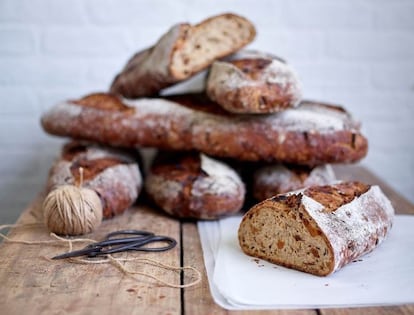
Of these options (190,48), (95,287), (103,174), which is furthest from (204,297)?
(190,48)

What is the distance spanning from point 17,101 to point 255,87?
104cm

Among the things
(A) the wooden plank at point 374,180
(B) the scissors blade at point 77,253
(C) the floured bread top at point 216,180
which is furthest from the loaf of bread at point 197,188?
(A) the wooden plank at point 374,180

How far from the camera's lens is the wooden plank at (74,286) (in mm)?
1033

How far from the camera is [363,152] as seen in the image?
165 centimetres

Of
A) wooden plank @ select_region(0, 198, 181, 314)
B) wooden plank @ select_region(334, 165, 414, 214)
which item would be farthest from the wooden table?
wooden plank @ select_region(334, 165, 414, 214)

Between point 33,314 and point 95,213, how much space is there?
439mm

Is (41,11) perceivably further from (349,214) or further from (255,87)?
(349,214)

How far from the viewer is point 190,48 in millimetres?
1677

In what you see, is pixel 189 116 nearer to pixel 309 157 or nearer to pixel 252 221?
pixel 309 157

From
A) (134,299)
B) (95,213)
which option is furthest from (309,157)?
(134,299)

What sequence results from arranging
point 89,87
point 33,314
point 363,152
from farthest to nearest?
point 89,87
point 363,152
point 33,314

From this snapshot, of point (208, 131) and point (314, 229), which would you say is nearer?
point (314, 229)

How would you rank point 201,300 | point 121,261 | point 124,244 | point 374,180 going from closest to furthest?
point 201,300, point 121,261, point 124,244, point 374,180

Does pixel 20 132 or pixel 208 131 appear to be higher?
pixel 208 131
